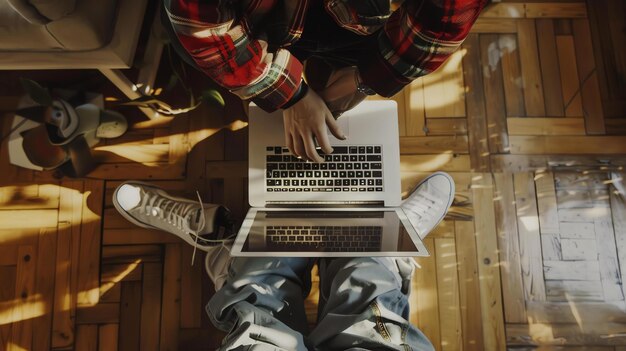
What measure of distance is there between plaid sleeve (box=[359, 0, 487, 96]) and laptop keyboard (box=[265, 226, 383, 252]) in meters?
0.25

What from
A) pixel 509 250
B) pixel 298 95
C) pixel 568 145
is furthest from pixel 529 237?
pixel 298 95

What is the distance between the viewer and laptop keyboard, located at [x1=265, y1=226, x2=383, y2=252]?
715 mm

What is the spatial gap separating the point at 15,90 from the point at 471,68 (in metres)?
1.36

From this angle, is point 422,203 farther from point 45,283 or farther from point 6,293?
point 6,293

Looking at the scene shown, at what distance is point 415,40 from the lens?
0.61 meters

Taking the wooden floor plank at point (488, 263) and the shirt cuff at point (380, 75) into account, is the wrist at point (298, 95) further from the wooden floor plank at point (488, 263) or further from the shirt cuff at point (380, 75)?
the wooden floor plank at point (488, 263)

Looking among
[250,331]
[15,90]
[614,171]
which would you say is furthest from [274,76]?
[614,171]

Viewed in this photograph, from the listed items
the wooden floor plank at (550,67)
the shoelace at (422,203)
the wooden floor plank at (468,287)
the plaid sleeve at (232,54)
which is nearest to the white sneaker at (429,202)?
the shoelace at (422,203)

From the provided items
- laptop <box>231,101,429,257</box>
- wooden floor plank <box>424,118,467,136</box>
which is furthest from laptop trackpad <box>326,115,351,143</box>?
wooden floor plank <box>424,118,467,136</box>

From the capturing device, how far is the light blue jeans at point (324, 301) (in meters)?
0.74

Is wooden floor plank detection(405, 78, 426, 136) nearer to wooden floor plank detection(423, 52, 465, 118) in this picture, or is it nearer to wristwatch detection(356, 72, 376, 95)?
wooden floor plank detection(423, 52, 465, 118)

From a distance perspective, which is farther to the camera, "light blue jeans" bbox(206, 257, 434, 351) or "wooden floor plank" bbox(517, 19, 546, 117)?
"wooden floor plank" bbox(517, 19, 546, 117)

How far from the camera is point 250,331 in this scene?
729 millimetres

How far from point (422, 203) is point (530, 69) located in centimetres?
58
